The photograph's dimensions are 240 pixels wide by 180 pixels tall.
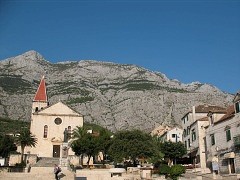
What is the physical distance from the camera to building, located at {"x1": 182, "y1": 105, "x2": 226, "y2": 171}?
1746 inches

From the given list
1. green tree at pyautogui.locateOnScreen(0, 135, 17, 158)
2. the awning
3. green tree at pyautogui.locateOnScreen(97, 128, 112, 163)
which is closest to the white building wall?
the awning

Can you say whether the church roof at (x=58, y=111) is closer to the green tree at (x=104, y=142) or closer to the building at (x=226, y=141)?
the green tree at (x=104, y=142)

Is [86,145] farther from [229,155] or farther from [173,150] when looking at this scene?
[229,155]

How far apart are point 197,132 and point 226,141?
28.4 ft

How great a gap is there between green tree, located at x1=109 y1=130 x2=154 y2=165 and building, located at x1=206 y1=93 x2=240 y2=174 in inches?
319

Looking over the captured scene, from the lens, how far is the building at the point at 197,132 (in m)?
44.3

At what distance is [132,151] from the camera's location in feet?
136

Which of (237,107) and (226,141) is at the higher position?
(237,107)

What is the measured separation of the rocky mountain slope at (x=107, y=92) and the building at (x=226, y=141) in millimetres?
72171

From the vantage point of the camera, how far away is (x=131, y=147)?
137 feet

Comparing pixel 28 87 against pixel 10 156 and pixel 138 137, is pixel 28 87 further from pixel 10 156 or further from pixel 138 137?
pixel 138 137

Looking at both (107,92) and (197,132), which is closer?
(197,132)

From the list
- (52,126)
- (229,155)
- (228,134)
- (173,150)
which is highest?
(52,126)

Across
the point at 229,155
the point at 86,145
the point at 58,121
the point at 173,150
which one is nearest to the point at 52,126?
the point at 58,121
